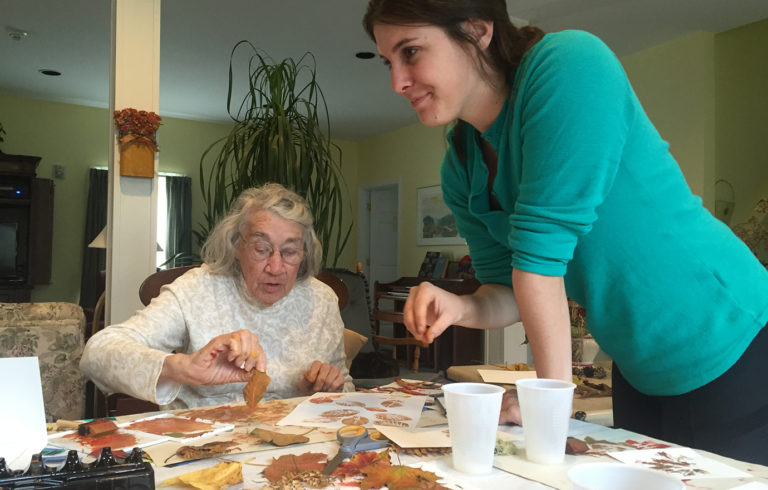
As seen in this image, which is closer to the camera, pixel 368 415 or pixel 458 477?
pixel 458 477

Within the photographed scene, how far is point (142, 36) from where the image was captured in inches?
122

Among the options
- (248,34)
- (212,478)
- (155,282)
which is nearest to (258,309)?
(155,282)

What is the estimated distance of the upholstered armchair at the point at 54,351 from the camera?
7.35ft

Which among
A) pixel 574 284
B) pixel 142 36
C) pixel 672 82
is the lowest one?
pixel 574 284

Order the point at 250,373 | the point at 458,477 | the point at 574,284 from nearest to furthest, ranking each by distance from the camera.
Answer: the point at 458,477
the point at 574,284
the point at 250,373

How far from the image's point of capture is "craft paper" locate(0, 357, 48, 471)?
0.77 meters

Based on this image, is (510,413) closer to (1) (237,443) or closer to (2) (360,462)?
(2) (360,462)

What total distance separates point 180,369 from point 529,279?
0.76 m

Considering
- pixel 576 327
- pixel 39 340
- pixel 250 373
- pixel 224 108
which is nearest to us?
pixel 250 373

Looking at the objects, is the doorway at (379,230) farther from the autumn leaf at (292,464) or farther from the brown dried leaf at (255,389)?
the autumn leaf at (292,464)

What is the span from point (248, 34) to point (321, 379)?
4.42 meters

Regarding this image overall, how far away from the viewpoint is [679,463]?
796 millimetres

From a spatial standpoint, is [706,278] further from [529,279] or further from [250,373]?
[250,373]

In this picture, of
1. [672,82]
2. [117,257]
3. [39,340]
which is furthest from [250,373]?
[672,82]
